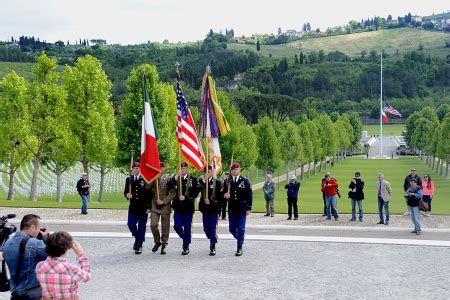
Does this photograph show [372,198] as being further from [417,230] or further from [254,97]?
[254,97]

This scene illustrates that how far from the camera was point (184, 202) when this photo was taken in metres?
15.0

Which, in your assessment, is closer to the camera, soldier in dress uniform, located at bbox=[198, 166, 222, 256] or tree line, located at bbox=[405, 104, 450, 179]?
soldier in dress uniform, located at bbox=[198, 166, 222, 256]

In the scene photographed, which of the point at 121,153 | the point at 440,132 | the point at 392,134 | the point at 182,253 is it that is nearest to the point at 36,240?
the point at 182,253

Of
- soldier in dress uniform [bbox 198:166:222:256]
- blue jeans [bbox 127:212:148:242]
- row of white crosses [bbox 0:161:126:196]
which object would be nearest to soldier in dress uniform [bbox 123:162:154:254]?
blue jeans [bbox 127:212:148:242]

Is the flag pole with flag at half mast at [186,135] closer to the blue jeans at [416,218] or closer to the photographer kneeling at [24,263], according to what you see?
the blue jeans at [416,218]

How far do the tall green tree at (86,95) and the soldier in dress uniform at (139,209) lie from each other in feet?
78.0

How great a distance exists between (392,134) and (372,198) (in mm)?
137346

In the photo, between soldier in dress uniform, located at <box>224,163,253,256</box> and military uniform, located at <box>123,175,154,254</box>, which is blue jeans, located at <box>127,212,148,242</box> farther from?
soldier in dress uniform, located at <box>224,163,253,256</box>

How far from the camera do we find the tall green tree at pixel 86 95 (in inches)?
1517

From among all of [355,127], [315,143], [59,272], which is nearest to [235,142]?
[315,143]

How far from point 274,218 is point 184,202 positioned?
7.10m

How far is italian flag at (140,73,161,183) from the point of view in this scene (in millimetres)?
14828

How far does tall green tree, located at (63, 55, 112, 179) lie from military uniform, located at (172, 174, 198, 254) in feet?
79.3

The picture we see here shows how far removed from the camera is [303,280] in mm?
12414
